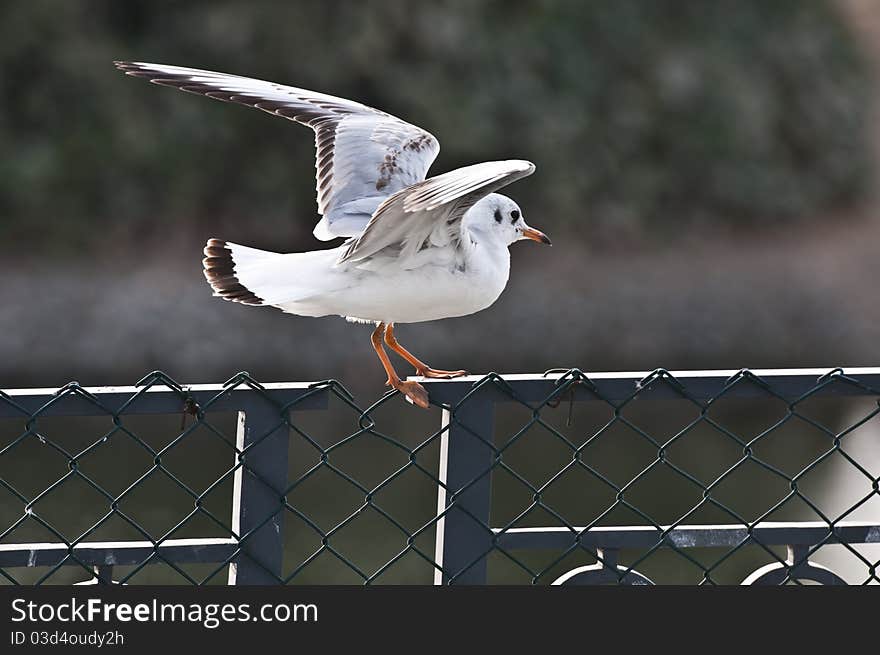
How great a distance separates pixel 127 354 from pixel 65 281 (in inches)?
42.4

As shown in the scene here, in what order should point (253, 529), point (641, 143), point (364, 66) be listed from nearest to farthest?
point (253, 529)
point (364, 66)
point (641, 143)

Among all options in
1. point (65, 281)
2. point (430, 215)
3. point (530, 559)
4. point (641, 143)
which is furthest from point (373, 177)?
point (641, 143)

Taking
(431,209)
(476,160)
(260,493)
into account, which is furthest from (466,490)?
(476,160)

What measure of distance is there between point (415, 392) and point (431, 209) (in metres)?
0.60

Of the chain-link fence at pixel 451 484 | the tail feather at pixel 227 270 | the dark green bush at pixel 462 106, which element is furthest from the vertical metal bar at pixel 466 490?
the dark green bush at pixel 462 106

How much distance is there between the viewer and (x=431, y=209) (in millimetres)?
2527

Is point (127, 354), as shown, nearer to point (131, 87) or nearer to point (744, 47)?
point (131, 87)

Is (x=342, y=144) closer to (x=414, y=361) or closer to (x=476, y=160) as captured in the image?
(x=414, y=361)

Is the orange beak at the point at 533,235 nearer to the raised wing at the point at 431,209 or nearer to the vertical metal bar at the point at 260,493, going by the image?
the raised wing at the point at 431,209

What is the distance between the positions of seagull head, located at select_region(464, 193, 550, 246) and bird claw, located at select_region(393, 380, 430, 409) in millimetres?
1011

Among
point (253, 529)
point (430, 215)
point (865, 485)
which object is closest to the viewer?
point (253, 529)

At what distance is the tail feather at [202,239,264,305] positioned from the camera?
2707mm

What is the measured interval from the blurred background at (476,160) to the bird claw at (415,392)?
660 cm

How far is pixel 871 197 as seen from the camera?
15.1 meters
